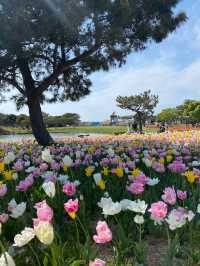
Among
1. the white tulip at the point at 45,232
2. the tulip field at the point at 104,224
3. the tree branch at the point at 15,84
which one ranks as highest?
the tree branch at the point at 15,84

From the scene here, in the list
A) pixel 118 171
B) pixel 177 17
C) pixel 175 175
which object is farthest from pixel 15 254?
pixel 177 17

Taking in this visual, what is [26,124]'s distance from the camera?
75750 mm

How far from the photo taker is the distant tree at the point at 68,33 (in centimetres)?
1157

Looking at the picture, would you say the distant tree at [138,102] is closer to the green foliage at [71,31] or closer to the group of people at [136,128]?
the group of people at [136,128]

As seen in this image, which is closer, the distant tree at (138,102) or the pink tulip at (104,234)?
the pink tulip at (104,234)

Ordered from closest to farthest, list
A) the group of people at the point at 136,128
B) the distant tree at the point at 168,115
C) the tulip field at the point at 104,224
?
the tulip field at the point at 104,224 → the group of people at the point at 136,128 → the distant tree at the point at 168,115

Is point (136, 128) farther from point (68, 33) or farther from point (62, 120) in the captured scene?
point (62, 120)

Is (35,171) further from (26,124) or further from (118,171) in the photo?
(26,124)

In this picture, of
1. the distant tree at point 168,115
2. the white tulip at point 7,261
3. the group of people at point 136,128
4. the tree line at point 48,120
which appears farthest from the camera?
the distant tree at point 168,115

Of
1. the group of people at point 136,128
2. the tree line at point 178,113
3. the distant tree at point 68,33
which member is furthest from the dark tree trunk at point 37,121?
the tree line at point 178,113

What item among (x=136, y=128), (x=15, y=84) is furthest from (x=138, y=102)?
(x=15, y=84)

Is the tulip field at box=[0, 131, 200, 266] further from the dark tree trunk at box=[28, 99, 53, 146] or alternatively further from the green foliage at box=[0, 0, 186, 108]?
the dark tree trunk at box=[28, 99, 53, 146]

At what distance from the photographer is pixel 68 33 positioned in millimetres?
11984

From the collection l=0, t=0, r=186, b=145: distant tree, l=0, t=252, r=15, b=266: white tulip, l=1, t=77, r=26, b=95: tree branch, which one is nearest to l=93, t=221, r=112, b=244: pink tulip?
l=0, t=252, r=15, b=266: white tulip
